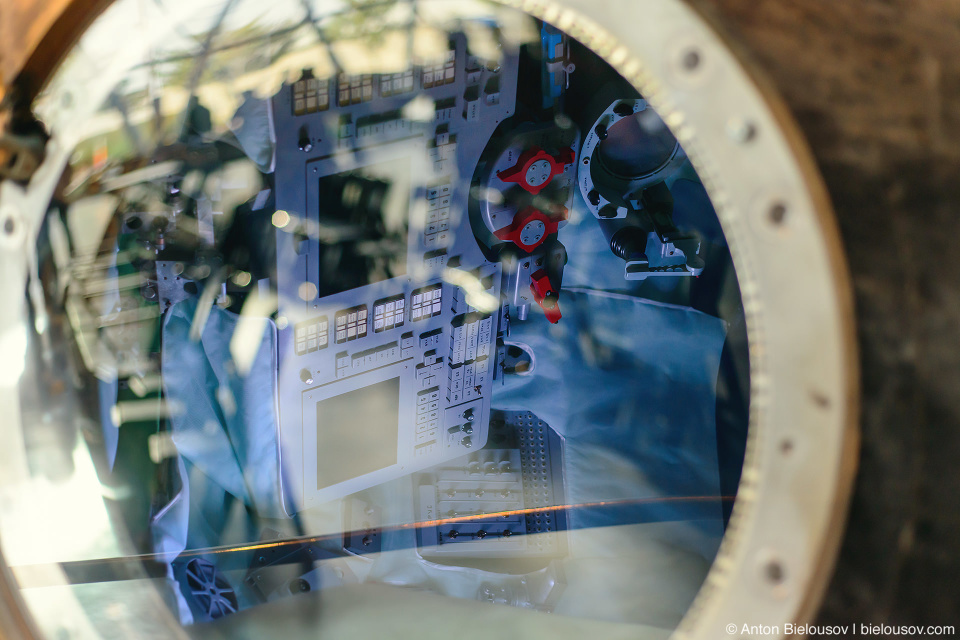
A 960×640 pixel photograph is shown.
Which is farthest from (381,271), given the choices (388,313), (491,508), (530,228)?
(491,508)

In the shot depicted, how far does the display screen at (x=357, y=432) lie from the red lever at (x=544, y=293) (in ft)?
1.38

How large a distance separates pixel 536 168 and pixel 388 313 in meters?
0.47

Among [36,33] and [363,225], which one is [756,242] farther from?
[363,225]

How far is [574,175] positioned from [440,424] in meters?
0.70

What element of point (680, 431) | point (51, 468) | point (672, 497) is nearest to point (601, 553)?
point (672, 497)

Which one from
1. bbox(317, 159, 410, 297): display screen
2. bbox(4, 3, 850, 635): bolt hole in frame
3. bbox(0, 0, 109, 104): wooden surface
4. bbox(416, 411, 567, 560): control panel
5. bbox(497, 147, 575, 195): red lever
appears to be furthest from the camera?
bbox(416, 411, 567, 560): control panel

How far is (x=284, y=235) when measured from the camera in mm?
1227

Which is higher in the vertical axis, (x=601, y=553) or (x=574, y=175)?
(x=574, y=175)

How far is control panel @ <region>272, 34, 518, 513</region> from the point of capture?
1.20m

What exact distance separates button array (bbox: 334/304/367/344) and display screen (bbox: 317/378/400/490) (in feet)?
0.47

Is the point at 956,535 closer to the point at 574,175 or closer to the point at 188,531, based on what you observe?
the point at 574,175

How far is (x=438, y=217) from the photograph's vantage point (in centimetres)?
139

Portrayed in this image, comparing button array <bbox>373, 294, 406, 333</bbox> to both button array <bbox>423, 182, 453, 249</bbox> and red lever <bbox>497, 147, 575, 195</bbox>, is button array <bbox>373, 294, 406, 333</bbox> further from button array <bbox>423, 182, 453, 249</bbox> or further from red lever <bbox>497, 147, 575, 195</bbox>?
red lever <bbox>497, 147, 575, 195</bbox>

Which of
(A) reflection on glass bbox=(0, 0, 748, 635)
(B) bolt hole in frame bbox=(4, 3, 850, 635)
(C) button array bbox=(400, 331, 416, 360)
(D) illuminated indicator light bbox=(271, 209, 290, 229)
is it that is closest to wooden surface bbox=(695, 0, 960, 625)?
(B) bolt hole in frame bbox=(4, 3, 850, 635)
